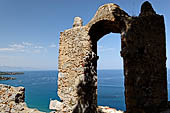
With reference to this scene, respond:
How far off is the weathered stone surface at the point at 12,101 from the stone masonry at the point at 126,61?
1356 millimetres

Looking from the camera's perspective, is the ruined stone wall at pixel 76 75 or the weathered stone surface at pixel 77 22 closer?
the ruined stone wall at pixel 76 75

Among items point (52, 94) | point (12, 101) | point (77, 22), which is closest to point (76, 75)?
point (77, 22)

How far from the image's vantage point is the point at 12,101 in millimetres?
4688

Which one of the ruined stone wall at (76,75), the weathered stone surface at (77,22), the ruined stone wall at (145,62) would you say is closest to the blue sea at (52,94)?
the ruined stone wall at (76,75)

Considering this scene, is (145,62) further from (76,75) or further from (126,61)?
(76,75)

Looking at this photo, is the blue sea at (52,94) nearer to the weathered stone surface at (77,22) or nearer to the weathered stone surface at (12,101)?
the weathered stone surface at (12,101)

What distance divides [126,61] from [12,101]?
13.6ft

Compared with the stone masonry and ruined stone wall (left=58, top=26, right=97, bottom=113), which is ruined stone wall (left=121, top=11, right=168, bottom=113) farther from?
ruined stone wall (left=58, top=26, right=97, bottom=113)

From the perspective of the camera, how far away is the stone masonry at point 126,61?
4.25 metres

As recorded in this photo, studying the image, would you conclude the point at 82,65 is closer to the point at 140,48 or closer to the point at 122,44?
the point at 122,44

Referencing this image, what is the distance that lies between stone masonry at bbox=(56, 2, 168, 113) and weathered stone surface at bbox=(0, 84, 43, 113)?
136cm

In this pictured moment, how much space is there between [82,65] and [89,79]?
2.11 feet

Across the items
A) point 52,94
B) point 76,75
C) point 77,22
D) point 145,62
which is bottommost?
point 52,94

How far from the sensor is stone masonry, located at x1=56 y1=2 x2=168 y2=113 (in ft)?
14.0
